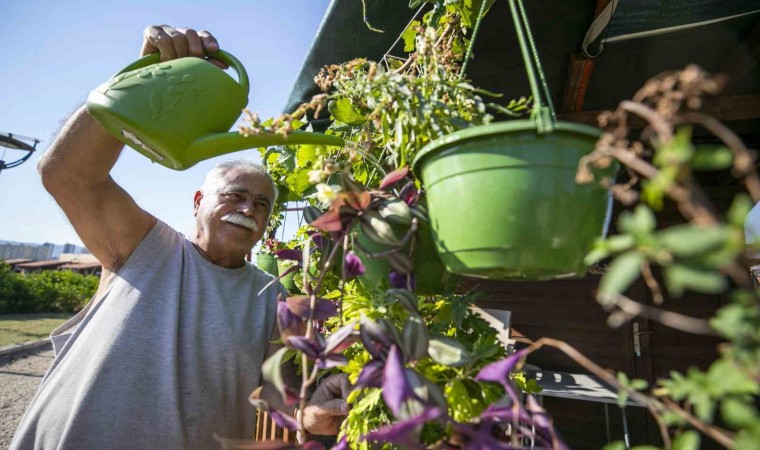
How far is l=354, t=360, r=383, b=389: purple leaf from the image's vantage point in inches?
17.7

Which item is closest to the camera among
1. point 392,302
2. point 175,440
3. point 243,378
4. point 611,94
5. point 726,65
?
point 392,302

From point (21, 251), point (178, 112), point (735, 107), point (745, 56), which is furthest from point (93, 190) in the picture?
point (21, 251)

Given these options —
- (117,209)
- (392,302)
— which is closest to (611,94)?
(392,302)

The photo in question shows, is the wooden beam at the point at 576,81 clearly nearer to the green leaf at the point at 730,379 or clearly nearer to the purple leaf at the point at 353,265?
the purple leaf at the point at 353,265

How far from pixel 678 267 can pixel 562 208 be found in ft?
0.68

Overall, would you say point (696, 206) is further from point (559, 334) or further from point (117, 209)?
point (559, 334)

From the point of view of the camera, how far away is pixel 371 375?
45cm

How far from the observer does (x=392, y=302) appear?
25.5 inches

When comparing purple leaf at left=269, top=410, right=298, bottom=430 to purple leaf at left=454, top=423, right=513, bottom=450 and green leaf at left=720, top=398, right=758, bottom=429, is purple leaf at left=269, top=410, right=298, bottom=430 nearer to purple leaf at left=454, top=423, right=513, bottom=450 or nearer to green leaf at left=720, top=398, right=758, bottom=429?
purple leaf at left=454, top=423, right=513, bottom=450

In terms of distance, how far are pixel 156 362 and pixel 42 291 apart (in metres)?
17.6

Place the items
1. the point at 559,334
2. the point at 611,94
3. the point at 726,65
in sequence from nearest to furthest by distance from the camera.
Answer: the point at 726,65, the point at 611,94, the point at 559,334

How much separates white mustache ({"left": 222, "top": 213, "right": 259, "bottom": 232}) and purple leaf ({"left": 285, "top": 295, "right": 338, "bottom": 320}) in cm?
110

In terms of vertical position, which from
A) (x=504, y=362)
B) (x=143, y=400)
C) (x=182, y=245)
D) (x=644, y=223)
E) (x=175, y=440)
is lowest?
(x=175, y=440)

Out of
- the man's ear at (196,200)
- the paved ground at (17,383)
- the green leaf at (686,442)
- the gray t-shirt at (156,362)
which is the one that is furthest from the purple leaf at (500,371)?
the paved ground at (17,383)
